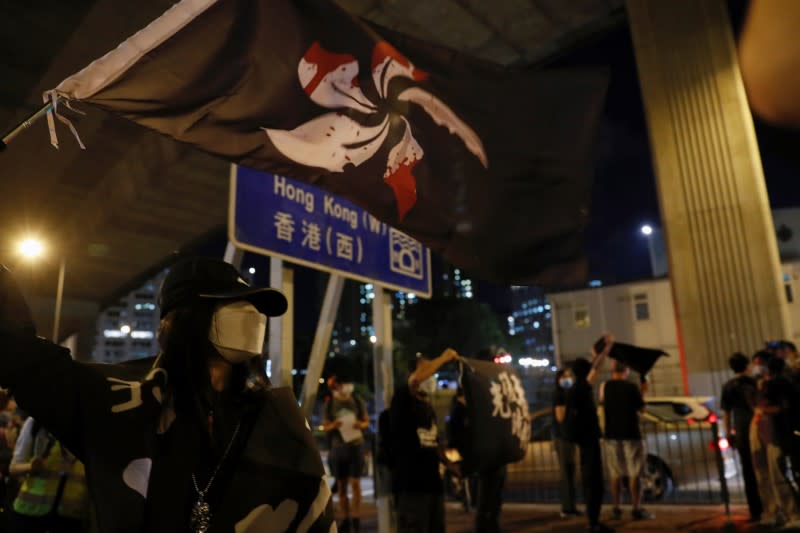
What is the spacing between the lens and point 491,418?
4.83 metres

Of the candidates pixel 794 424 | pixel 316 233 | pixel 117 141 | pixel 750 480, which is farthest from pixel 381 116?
pixel 117 141

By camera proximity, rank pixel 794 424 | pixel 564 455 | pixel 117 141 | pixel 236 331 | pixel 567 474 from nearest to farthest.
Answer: pixel 236 331 → pixel 794 424 → pixel 564 455 → pixel 567 474 → pixel 117 141

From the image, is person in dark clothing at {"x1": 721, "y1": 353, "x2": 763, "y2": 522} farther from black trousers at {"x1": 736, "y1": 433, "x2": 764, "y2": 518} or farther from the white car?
the white car

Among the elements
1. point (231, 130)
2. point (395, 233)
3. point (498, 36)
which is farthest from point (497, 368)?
point (498, 36)

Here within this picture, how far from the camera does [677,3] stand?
1473 cm

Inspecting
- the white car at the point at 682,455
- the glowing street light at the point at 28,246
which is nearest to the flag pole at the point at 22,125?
the white car at the point at 682,455

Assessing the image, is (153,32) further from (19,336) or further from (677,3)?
(677,3)

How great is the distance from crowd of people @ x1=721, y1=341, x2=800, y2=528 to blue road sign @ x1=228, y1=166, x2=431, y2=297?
4155 millimetres

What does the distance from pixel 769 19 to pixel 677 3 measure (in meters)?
16.2

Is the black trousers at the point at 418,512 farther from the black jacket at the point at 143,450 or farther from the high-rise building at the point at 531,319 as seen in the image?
the high-rise building at the point at 531,319

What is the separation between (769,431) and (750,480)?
3.61 ft

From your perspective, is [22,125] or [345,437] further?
[345,437]

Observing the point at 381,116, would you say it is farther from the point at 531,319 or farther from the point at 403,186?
the point at 531,319

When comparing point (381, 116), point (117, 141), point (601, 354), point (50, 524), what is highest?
point (117, 141)
